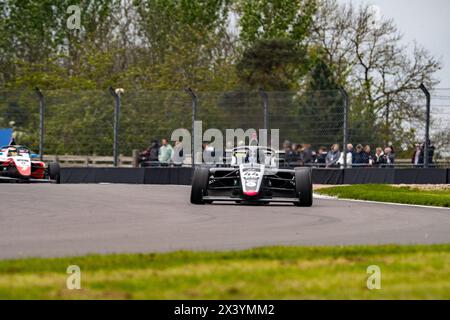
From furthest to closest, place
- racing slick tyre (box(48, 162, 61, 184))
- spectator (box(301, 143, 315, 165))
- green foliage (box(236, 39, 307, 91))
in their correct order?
green foliage (box(236, 39, 307, 91)) → spectator (box(301, 143, 315, 165)) → racing slick tyre (box(48, 162, 61, 184))

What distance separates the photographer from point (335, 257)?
9.87 metres

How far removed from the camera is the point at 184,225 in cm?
1405

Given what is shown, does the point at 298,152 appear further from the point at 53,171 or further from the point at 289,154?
the point at 53,171

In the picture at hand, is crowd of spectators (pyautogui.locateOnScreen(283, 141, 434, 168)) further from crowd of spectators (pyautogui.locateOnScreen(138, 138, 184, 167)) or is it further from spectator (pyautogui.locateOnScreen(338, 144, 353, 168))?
crowd of spectators (pyautogui.locateOnScreen(138, 138, 184, 167))

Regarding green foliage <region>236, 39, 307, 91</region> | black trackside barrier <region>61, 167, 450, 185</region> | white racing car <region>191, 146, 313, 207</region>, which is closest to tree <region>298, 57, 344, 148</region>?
black trackside barrier <region>61, 167, 450, 185</region>

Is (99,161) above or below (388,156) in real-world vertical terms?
below

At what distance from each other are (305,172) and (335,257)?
9.27 metres

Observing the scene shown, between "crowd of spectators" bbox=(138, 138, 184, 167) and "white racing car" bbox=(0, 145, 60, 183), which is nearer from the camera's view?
"white racing car" bbox=(0, 145, 60, 183)

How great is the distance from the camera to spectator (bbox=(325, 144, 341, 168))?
2967 cm

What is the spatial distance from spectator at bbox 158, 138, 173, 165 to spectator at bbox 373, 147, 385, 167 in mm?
5708

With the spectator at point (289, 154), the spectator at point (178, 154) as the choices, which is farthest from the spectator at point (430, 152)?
the spectator at point (178, 154)

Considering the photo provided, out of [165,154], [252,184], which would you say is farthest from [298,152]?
[252,184]

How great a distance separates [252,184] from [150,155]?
12.7 metres
